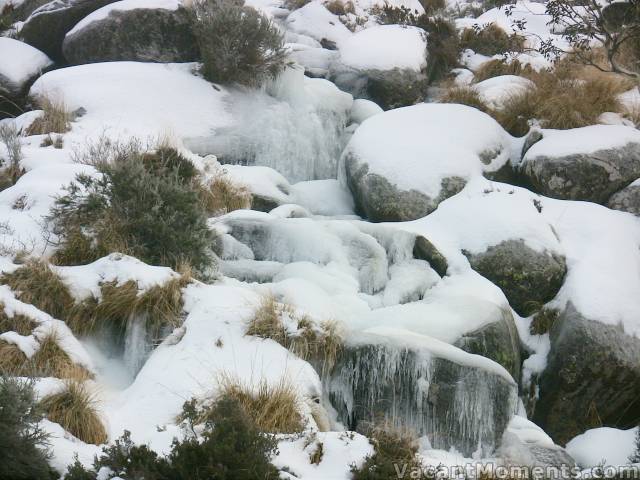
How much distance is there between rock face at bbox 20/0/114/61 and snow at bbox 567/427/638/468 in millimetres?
10466

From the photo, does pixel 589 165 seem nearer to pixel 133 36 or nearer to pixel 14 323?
pixel 14 323

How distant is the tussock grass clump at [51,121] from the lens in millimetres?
8242

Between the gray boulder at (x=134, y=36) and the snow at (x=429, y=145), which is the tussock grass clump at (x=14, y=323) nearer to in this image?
the snow at (x=429, y=145)

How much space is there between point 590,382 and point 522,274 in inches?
52.1

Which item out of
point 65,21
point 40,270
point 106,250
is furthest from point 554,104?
point 65,21

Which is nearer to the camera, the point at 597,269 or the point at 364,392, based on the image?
the point at 364,392

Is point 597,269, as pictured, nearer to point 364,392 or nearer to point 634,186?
point 634,186

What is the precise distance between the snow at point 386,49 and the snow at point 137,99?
115 inches

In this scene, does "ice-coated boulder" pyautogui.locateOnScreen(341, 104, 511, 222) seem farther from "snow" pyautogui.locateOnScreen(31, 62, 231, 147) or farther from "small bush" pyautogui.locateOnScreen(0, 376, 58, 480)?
"small bush" pyautogui.locateOnScreen(0, 376, 58, 480)

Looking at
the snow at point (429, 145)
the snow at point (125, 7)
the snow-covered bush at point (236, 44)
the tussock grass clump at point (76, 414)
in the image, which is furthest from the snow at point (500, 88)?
the tussock grass clump at point (76, 414)

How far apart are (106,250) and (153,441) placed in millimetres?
2670

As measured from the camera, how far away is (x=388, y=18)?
45.0ft

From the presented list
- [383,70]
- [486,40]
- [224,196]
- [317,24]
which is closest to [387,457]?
[224,196]

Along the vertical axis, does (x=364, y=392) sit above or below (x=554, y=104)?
below
